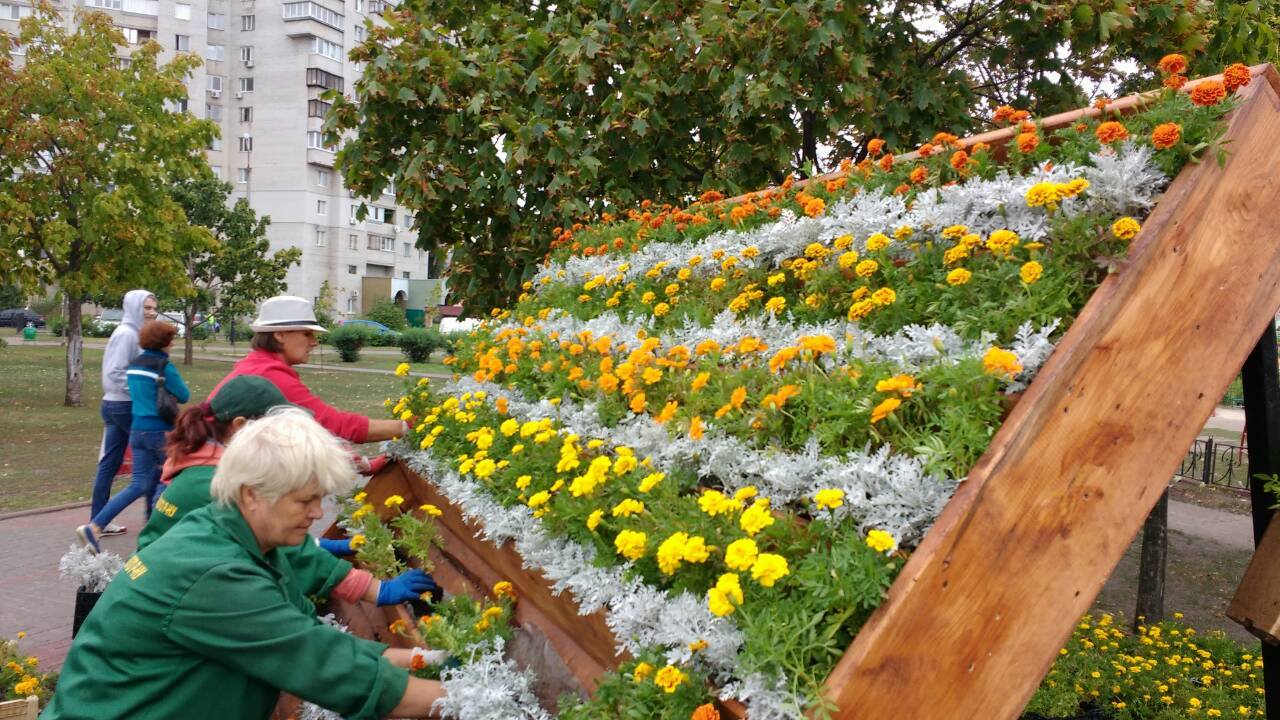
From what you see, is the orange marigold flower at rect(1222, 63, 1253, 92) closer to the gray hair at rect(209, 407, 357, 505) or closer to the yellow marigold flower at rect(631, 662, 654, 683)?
the yellow marigold flower at rect(631, 662, 654, 683)

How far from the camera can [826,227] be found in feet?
10.6

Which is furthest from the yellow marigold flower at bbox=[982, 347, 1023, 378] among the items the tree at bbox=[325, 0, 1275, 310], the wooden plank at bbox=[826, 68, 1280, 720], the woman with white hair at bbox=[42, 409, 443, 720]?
the tree at bbox=[325, 0, 1275, 310]

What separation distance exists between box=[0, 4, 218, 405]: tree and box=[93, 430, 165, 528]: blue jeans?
11.0 meters

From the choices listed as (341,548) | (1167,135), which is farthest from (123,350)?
(1167,135)

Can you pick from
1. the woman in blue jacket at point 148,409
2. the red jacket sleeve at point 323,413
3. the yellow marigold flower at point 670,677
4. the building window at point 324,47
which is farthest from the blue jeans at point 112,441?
the building window at point 324,47

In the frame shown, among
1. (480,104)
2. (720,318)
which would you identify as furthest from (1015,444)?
(480,104)

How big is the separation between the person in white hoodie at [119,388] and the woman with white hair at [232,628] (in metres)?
5.83

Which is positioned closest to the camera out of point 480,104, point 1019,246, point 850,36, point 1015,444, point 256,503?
point 1015,444

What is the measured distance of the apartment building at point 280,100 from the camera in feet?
174

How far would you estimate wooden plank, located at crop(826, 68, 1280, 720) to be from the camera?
178cm

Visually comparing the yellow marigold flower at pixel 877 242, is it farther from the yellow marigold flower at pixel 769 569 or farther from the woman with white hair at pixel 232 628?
the woman with white hair at pixel 232 628

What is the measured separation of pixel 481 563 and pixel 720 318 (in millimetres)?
1208

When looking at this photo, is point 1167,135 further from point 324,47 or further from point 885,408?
point 324,47

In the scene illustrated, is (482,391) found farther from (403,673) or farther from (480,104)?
(480,104)
